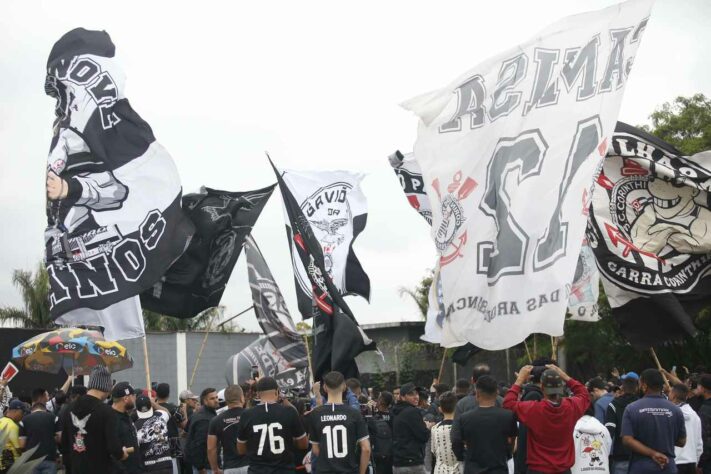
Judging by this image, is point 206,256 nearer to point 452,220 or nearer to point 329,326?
point 329,326

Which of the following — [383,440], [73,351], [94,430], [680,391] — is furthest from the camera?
[73,351]

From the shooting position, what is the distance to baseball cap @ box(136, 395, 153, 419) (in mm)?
Result: 12914

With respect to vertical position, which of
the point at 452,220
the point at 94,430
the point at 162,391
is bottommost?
the point at 94,430

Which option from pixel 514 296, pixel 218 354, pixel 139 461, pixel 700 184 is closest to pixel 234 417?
pixel 139 461

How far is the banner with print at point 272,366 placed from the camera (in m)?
18.3

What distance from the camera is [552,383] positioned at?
930 cm

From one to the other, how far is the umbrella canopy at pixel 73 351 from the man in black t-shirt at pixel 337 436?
7591 millimetres

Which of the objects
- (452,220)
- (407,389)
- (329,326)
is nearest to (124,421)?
(407,389)

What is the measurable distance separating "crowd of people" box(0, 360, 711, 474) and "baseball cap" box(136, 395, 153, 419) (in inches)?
0.6

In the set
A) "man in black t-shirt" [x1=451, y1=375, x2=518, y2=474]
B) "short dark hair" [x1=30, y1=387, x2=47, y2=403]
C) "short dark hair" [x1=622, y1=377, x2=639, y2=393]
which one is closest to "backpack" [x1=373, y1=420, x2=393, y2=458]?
"short dark hair" [x1=622, y1=377, x2=639, y2=393]

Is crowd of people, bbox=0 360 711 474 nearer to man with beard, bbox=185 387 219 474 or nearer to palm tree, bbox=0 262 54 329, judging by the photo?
man with beard, bbox=185 387 219 474

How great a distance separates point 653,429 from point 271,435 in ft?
13.7

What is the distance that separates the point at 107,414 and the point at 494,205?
16.4ft

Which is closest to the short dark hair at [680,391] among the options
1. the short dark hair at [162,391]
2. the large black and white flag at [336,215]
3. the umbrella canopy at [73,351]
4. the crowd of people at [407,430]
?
the crowd of people at [407,430]
